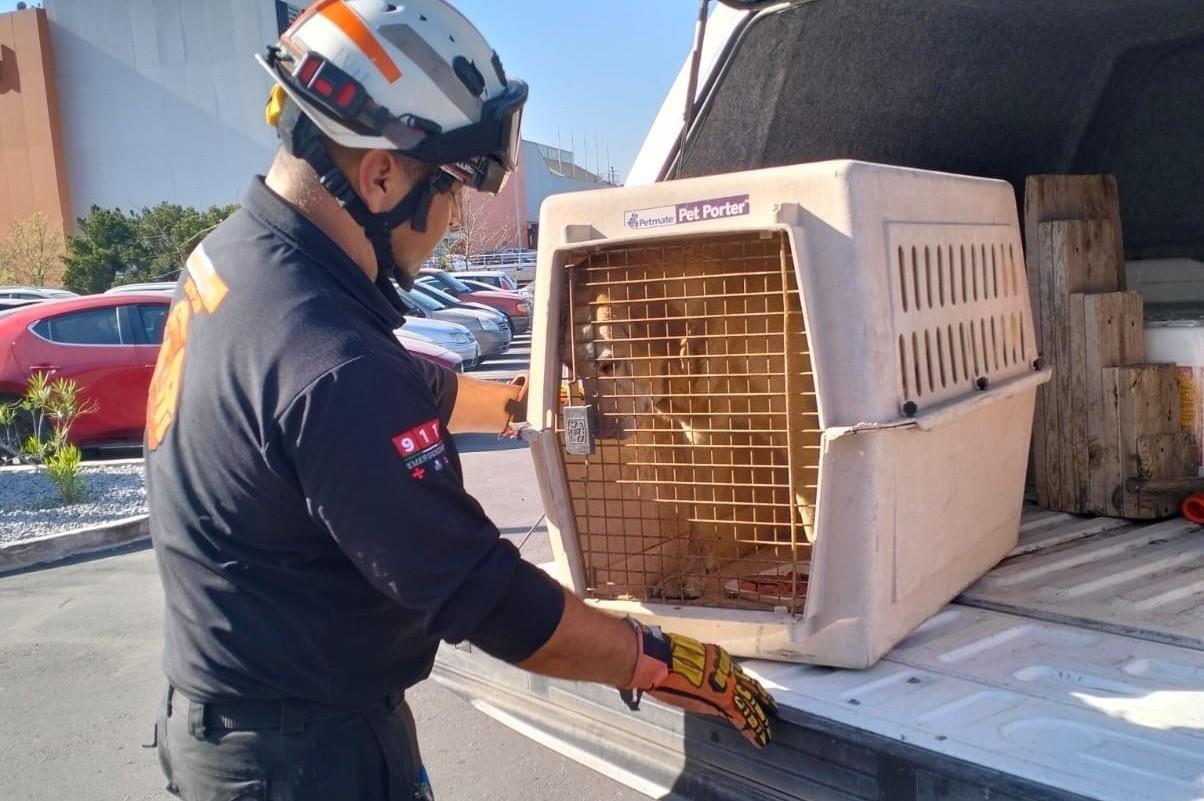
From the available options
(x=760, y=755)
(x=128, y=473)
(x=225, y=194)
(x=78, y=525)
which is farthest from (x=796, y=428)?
(x=225, y=194)

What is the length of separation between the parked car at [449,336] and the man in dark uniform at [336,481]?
1376cm

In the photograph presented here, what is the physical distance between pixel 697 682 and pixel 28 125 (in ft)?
190

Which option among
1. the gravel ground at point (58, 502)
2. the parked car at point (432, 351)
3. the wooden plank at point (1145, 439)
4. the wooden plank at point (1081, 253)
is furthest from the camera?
the parked car at point (432, 351)

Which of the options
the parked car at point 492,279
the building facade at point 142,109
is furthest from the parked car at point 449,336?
the building facade at point 142,109

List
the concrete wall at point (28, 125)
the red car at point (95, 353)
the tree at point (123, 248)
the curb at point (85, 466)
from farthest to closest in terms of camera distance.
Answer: the concrete wall at point (28, 125)
the tree at point (123, 248)
the red car at point (95, 353)
the curb at point (85, 466)

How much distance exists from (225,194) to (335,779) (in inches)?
2216

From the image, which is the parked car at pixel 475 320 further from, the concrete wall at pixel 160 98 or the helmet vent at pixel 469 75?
the concrete wall at pixel 160 98

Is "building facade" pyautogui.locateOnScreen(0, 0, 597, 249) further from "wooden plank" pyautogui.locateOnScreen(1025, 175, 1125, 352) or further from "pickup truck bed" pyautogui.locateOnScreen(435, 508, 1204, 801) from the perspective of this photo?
"pickup truck bed" pyautogui.locateOnScreen(435, 508, 1204, 801)

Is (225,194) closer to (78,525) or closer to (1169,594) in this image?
(78,525)

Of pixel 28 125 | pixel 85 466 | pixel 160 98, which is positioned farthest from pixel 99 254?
pixel 160 98

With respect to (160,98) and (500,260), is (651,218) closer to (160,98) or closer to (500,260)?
→ (500,260)

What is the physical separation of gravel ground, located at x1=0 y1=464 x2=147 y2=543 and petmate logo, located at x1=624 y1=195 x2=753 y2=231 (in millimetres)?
6597

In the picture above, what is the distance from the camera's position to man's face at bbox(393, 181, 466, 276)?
2.00 metres

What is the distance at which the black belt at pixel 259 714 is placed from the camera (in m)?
1.82
